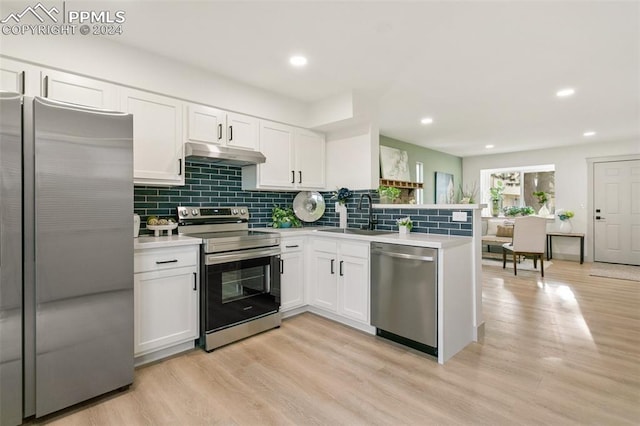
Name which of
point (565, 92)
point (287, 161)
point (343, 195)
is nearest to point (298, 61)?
point (287, 161)

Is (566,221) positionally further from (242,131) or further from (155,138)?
(155,138)

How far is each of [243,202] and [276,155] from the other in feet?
2.19

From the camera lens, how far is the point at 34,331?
1714 mm

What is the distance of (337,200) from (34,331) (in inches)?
119

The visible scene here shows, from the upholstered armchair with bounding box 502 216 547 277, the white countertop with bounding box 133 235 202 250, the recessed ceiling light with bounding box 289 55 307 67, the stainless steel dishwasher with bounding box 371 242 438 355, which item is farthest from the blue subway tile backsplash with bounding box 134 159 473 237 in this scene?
the upholstered armchair with bounding box 502 216 547 277

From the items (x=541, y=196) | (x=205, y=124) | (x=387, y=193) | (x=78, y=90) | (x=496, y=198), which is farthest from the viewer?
(x=496, y=198)

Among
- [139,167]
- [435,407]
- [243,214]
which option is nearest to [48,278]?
[139,167]

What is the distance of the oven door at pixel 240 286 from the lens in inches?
103

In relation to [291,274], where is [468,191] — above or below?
above

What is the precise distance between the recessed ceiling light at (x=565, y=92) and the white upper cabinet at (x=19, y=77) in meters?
5.03

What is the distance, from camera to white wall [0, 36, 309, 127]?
2.19 metres

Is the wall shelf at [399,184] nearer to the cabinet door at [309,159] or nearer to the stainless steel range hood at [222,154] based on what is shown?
the cabinet door at [309,159]

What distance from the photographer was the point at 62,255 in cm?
178

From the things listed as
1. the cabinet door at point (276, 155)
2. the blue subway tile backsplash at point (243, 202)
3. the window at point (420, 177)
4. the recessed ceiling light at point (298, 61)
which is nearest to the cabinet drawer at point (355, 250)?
the blue subway tile backsplash at point (243, 202)
